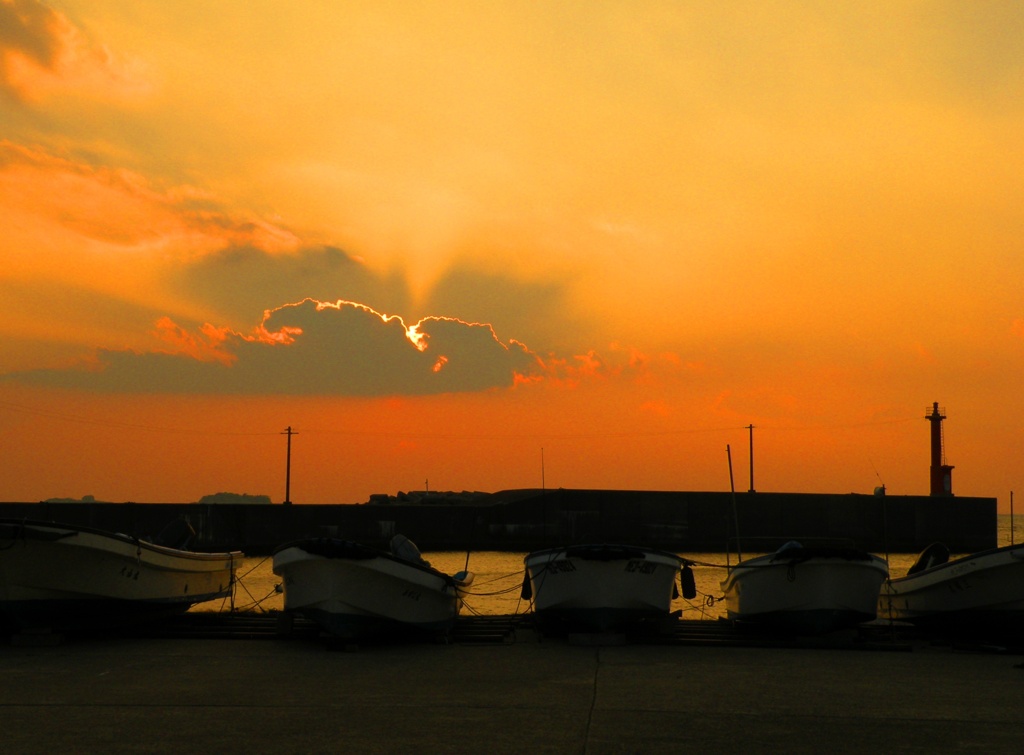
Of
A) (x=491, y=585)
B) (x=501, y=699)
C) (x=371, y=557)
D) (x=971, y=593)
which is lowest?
(x=491, y=585)

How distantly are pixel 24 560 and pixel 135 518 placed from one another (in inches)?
1739

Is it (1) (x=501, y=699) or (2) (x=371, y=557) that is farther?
(2) (x=371, y=557)

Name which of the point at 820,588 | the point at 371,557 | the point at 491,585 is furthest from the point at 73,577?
the point at 491,585

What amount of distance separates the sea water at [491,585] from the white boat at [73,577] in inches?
73.3

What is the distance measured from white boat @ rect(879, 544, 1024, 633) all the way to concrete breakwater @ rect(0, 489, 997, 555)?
40.3m

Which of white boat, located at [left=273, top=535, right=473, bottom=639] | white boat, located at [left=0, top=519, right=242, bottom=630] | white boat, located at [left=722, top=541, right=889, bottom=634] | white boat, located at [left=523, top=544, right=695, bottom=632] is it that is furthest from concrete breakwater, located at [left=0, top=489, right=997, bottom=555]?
white boat, located at [left=273, top=535, right=473, bottom=639]

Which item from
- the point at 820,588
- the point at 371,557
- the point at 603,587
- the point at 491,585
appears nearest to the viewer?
the point at 371,557

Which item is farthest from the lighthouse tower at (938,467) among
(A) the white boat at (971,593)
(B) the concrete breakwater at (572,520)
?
(A) the white boat at (971,593)

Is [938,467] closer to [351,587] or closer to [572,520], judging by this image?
[572,520]

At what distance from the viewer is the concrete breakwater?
183ft

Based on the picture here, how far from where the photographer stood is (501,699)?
32.2ft

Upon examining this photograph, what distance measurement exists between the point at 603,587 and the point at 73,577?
6558mm

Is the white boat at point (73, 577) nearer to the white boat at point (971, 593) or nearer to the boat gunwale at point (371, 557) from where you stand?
the boat gunwale at point (371, 557)

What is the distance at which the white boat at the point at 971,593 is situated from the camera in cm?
1437
